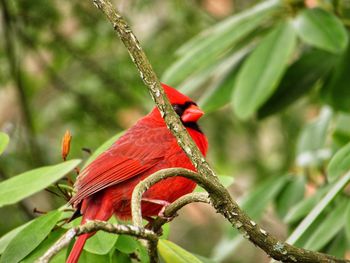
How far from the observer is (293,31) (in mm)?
3117

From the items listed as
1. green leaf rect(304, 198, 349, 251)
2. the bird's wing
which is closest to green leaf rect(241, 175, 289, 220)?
green leaf rect(304, 198, 349, 251)

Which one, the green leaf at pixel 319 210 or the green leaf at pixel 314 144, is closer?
the green leaf at pixel 319 210

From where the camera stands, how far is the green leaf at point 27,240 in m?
2.07

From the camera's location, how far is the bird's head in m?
2.76

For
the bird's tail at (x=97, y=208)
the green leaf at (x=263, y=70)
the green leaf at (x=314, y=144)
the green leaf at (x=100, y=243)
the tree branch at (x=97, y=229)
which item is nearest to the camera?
the tree branch at (x=97, y=229)

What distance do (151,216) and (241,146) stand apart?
3.15 meters

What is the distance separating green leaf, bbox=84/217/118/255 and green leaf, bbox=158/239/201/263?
151mm

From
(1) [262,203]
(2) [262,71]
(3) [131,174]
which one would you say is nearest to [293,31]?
(2) [262,71]

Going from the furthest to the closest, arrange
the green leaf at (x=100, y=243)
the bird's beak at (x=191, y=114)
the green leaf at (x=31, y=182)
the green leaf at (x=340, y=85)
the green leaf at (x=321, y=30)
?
the green leaf at (x=340, y=85)
the green leaf at (x=321, y=30)
the bird's beak at (x=191, y=114)
the green leaf at (x=31, y=182)
the green leaf at (x=100, y=243)

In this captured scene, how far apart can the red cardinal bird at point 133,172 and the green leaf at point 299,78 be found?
69cm

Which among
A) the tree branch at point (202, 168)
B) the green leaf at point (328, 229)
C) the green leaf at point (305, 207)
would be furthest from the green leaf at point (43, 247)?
the green leaf at point (305, 207)

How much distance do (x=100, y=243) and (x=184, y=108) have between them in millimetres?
830

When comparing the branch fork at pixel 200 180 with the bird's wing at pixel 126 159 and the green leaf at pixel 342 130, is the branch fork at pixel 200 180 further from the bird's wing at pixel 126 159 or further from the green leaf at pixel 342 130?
the green leaf at pixel 342 130

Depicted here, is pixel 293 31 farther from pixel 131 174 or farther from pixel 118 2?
pixel 118 2
